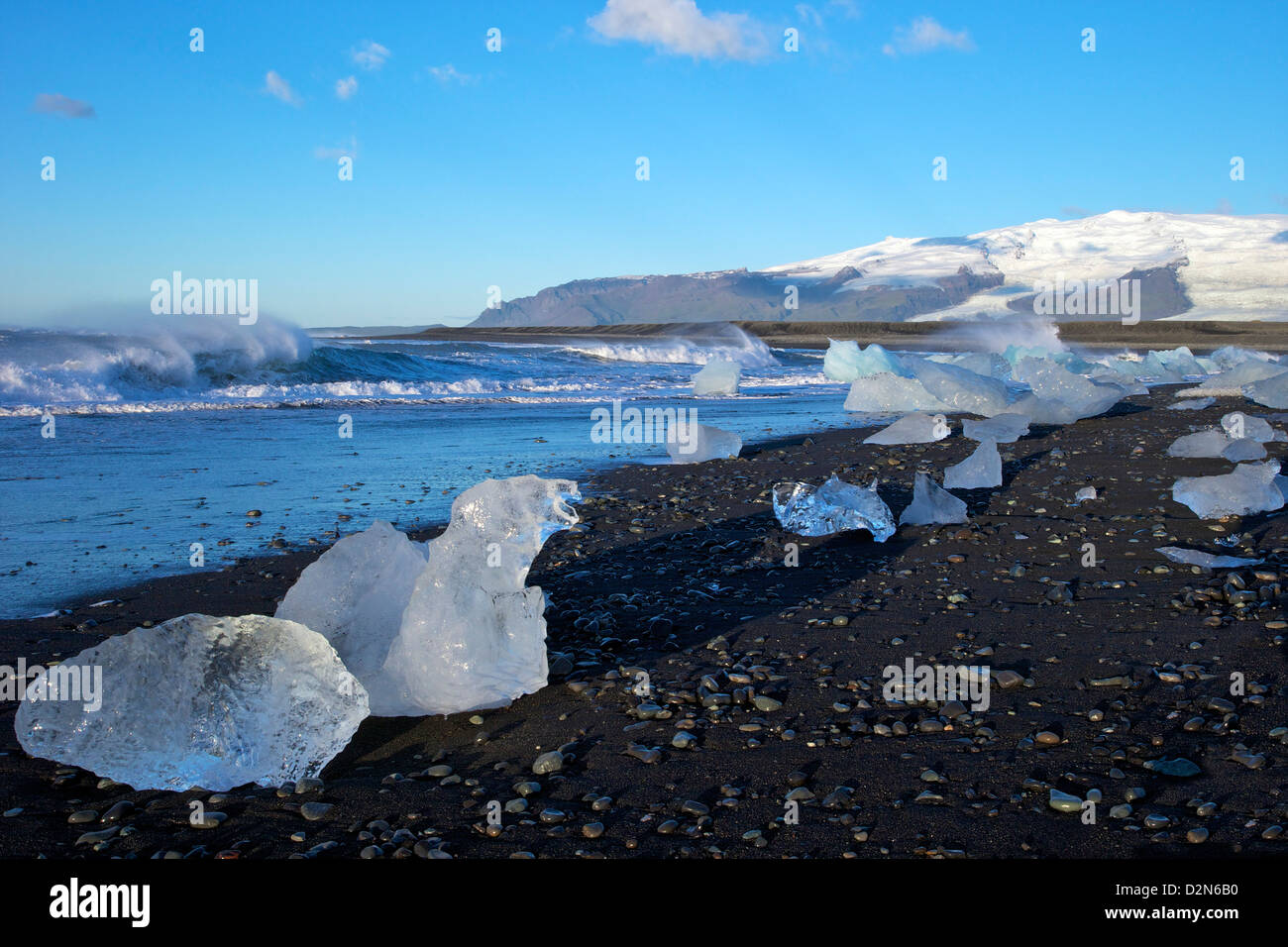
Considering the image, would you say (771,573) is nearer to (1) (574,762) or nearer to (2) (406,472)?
(1) (574,762)

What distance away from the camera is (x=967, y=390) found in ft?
41.3

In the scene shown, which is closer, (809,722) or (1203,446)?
(809,722)

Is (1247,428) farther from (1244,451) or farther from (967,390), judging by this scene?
(967,390)

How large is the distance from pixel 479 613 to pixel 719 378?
1646cm

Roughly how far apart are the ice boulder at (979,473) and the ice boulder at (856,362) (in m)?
12.8

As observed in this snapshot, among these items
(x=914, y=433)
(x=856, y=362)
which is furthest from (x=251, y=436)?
(x=856, y=362)

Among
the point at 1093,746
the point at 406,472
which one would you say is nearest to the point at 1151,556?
the point at 1093,746

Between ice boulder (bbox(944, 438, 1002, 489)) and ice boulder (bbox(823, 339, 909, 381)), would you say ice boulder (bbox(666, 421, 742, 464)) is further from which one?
ice boulder (bbox(823, 339, 909, 381))

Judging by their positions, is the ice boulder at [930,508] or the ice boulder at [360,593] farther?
the ice boulder at [930,508]

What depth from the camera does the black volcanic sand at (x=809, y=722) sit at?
242 centimetres

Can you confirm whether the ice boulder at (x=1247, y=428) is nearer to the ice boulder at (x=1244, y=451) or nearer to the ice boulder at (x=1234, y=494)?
the ice boulder at (x=1244, y=451)

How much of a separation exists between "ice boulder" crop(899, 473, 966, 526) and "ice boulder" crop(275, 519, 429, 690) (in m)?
3.49

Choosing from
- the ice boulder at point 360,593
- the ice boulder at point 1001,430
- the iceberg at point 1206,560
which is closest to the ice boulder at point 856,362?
the ice boulder at point 1001,430
